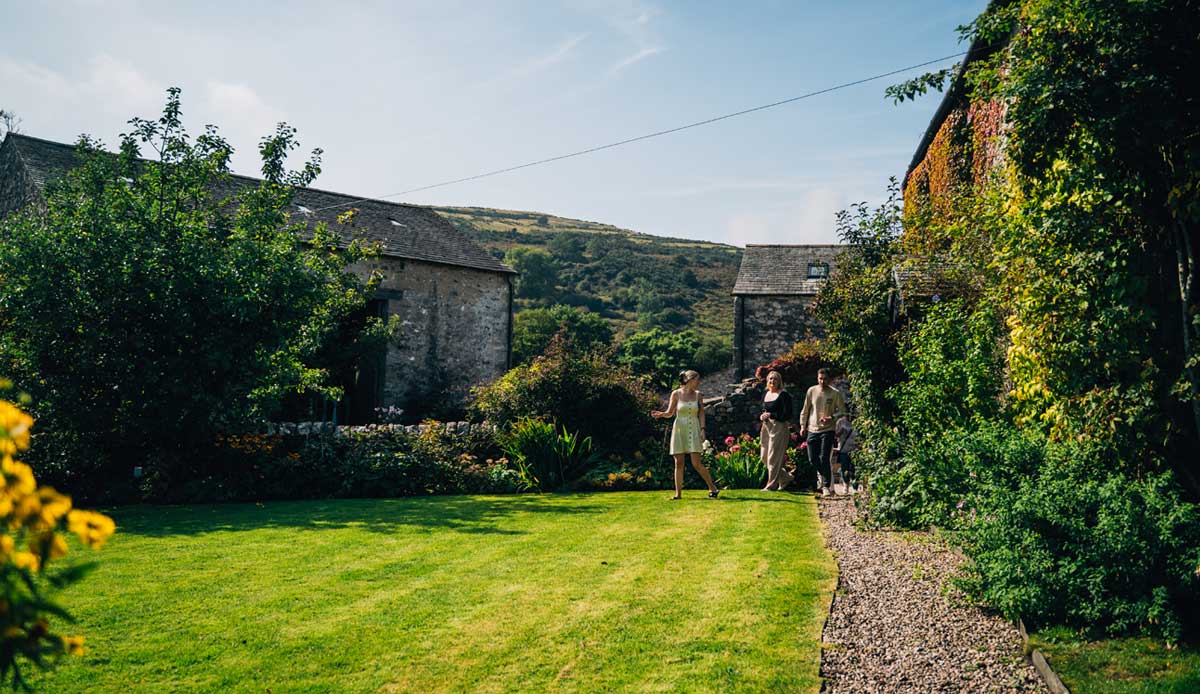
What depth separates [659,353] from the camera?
4391 centimetres

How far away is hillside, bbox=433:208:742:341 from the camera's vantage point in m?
59.2

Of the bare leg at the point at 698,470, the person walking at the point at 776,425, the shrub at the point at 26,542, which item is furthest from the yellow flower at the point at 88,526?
the person walking at the point at 776,425

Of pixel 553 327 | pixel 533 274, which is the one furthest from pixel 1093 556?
pixel 533 274

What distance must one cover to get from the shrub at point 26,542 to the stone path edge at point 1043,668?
12.3 feet

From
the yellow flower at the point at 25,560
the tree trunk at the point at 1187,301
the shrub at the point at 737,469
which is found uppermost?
the tree trunk at the point at 1187,301

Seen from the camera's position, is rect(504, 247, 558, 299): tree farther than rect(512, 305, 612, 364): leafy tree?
Yes

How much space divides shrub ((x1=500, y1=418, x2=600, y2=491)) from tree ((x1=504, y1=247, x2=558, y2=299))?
165ft

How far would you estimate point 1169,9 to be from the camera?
4.90 m

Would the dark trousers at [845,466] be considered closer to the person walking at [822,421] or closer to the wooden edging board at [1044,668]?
the person walking at [822,421]

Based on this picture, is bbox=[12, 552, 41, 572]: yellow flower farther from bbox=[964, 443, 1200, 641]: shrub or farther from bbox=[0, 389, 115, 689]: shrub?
bbox=[964, 443, 1200, 641]: shrub

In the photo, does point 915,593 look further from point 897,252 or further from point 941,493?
point 897,252

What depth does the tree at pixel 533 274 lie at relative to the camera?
6272 cm

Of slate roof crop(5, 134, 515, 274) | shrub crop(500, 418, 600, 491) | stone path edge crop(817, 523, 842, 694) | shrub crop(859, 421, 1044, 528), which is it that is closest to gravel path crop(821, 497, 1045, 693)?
stone path edge crop(817, 523, 842, 694)

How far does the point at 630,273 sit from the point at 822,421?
60067mm
